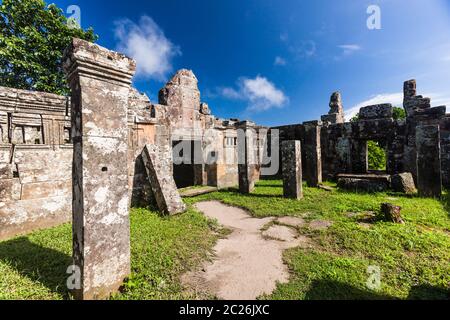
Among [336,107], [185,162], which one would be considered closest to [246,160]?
[185,162]

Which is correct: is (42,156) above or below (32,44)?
below

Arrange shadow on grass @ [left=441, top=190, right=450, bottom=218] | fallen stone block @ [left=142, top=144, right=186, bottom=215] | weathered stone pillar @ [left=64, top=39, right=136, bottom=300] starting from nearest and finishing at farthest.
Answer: weathered stone pillar @ [left=64, top=39, right=136, bottom=300] → fallen stone block @ [left=142, top=144, right=186, bottom=215] → shadow on grass @ [left=441, top=190, right=450, bottom=218]

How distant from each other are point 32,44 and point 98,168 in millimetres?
13875

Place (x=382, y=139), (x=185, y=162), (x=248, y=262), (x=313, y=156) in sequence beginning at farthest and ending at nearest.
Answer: (x=185, y=162), (x=382, y=139), (x=313, y=156), (x=248, y=262)

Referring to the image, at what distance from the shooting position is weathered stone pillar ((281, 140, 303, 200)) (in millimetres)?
7570

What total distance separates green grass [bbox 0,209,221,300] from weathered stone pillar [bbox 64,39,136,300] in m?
0.38

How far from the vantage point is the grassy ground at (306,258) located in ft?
8.80

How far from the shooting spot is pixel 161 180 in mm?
6121

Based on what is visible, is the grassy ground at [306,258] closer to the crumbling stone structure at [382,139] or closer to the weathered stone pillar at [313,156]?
→ the crumbling stone structure at [382,139]

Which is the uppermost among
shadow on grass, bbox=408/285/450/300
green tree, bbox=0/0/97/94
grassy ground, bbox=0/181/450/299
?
green tree, bbox=0/0/97/94

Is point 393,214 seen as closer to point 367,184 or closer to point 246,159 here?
point 367,184

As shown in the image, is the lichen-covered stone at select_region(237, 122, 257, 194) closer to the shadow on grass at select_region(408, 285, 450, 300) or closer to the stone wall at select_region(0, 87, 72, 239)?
the stone wall at select_region(0, 87, 72, 239)

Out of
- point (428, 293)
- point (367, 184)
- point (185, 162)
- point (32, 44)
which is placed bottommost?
point (428, 293)

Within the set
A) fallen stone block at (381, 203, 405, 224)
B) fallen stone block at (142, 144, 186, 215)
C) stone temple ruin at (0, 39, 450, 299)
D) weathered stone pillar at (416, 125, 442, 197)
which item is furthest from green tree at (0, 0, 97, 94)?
weathered stone pillar at (416, 125, 442, 197)
